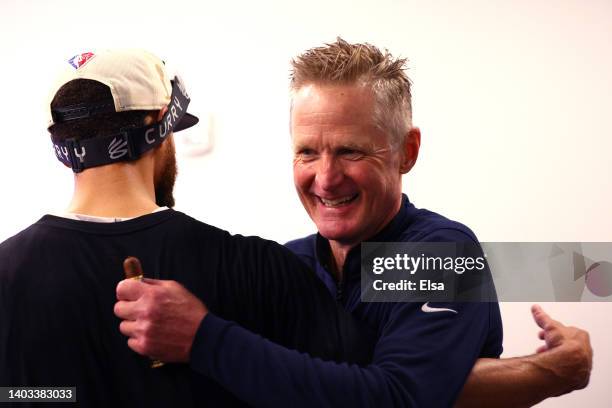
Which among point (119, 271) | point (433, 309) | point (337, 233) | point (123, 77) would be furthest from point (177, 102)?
point (433, 309)

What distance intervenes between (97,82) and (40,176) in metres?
2.49

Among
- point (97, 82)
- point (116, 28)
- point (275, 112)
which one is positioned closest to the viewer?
point (97, 82)

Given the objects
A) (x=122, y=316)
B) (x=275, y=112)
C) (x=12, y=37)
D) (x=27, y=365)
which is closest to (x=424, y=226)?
(x=122, y=316)

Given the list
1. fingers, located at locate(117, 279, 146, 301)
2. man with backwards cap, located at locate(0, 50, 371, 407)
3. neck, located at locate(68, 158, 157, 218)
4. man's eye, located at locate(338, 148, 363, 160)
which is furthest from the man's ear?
fingers, located at locate(117, 279, 146, 301)

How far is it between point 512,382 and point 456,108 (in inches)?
67.9

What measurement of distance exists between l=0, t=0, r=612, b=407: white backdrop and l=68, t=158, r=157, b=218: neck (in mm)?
1896

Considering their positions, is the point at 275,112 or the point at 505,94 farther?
the point at 275,112

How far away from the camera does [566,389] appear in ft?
4.61

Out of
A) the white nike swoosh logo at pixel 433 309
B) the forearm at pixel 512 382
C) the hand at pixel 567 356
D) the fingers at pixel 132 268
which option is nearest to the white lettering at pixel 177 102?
the fingers at pixel 132 268

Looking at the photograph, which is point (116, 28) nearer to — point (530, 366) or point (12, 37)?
point (12, 37)

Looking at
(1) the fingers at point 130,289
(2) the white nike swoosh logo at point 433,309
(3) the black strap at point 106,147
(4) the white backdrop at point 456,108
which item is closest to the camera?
(1) the fingers at point 130,289

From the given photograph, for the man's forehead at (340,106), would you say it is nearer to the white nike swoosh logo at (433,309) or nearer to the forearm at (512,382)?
the white nike swoosh logo at (433,309)

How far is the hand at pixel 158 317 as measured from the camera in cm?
101

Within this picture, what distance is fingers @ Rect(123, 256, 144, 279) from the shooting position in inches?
39.8
